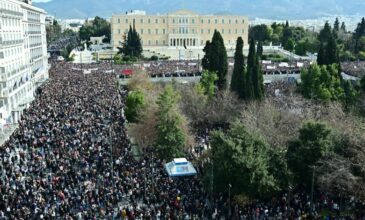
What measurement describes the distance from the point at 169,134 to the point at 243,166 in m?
7.09

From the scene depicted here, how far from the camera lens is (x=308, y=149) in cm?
2186

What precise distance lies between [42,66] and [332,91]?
41308 mm

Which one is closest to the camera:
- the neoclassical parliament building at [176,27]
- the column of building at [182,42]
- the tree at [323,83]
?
the tree at [323,83]

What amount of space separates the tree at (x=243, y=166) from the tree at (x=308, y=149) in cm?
147

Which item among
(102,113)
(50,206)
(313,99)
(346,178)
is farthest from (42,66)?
(346,178)

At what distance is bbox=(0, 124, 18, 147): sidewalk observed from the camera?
31889mm

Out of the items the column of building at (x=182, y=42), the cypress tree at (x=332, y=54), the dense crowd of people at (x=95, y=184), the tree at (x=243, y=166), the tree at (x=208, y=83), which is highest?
the cypress tree at (x=332, y=54)

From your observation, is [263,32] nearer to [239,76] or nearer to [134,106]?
[239,76]

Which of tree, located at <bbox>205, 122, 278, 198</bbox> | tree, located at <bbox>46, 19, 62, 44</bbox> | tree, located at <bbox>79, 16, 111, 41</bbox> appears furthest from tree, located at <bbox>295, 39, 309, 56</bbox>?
tree, located at <bbox>205, 122, 278, 198</bbox>

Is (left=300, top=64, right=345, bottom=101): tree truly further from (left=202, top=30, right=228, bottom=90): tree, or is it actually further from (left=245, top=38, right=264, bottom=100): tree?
(left=202, top=30, right=228, bottom=90): tree

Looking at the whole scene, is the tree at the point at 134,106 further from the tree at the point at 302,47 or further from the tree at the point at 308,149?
the tree at the point at 302,47

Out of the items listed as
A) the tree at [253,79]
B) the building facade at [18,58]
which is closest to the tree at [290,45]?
the building facade at [18,58]

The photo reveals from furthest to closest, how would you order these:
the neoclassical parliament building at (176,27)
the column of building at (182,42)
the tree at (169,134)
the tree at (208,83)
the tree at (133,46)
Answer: the column of building at (182,42) → the neoclassical parliament building at (176,27) → the tree at (133,46) → the tree at (208,83) → the tree at (169,134)

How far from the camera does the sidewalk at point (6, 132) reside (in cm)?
3189
